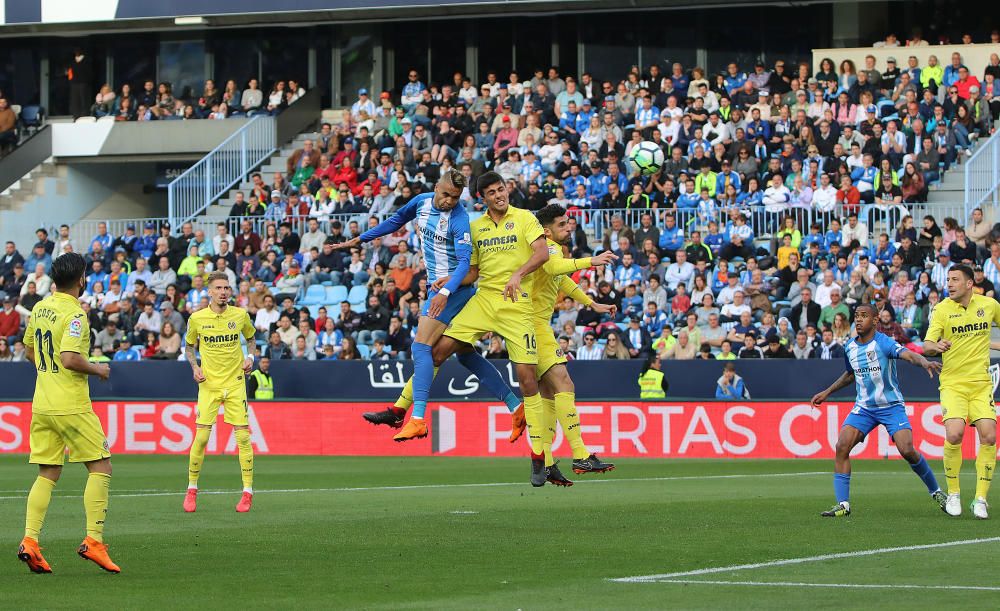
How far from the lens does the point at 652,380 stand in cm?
2722

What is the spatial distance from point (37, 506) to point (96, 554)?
0.58 m

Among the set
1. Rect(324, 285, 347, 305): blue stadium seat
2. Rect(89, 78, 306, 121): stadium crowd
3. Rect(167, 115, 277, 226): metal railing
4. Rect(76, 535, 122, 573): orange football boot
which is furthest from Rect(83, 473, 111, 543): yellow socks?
Rect(89, 78, 306, 121): stadium crowd

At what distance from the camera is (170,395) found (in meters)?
30.9

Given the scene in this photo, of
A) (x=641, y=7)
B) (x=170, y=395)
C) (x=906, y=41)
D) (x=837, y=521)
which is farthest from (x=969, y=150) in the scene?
(x=837, y=521)

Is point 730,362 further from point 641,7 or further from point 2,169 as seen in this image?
point 2,169

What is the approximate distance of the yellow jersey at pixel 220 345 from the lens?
1702 cm

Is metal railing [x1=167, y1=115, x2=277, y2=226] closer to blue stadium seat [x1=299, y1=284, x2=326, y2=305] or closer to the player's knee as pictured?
blue stadium seat [x1=299, y1=284, x2=326, y2=305]

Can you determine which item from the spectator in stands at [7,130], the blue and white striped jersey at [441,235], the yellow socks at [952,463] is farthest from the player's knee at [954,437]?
the spectator in stands at [7,130]

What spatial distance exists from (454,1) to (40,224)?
41.3ft

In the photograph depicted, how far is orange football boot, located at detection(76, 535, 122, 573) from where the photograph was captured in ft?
34.4

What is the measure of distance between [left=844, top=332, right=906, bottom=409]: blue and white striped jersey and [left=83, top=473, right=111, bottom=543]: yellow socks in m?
7.00

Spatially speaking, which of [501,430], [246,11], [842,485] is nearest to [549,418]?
[842,485]

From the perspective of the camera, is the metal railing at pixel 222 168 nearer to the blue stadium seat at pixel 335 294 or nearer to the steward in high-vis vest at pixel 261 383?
the blue stadium seat at pixel 335 294

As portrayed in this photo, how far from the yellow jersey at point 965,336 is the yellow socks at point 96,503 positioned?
748 cm
